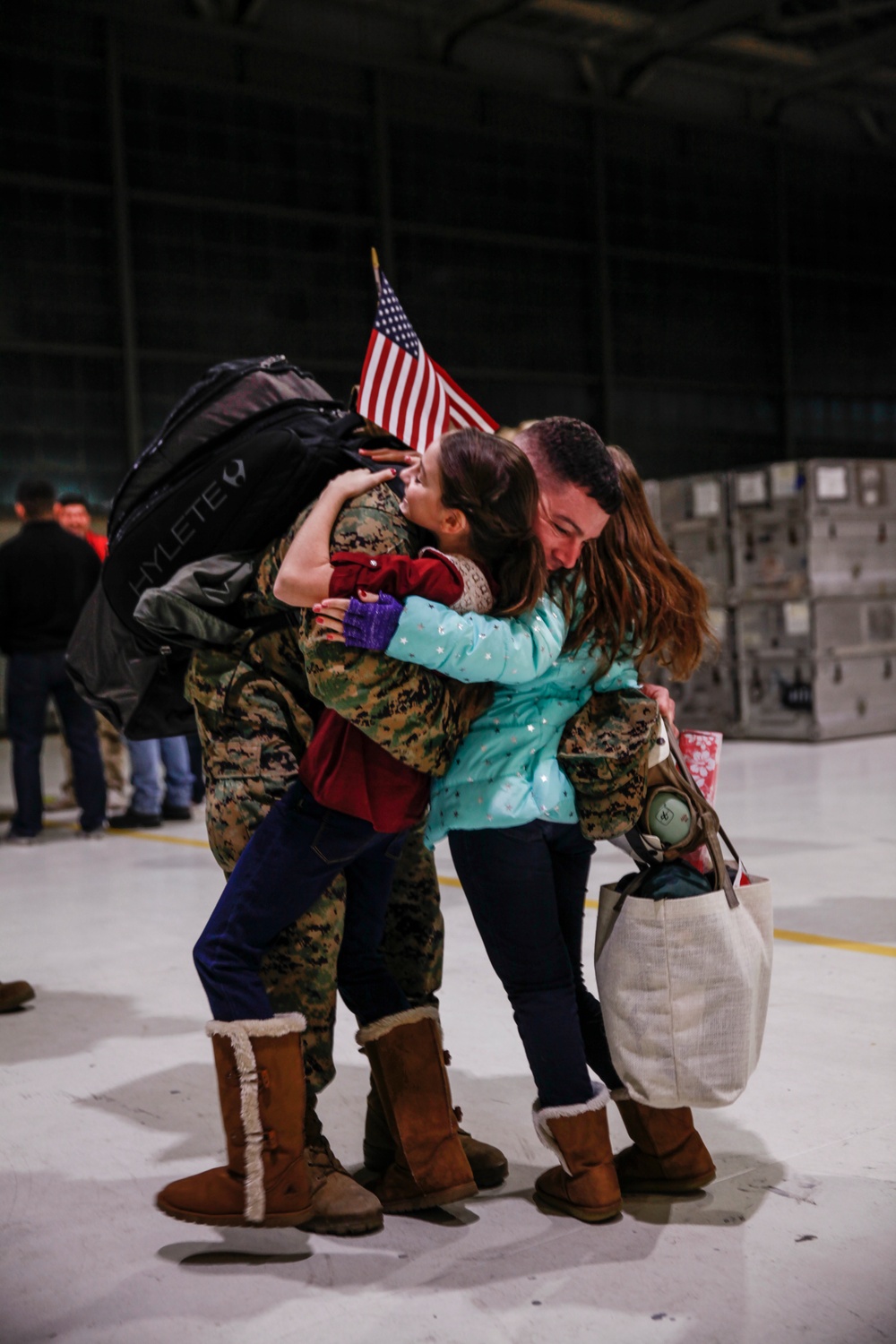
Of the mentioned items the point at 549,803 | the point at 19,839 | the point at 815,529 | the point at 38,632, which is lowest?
the point at 19,839

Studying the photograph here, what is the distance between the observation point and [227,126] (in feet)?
53.4

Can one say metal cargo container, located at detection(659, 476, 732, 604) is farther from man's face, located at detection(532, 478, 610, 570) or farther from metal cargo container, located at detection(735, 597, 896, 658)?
man's face, located at detection(532, 478, 610, 570)

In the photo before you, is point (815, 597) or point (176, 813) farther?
point (815, 597)

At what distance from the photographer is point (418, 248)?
17.6 meters

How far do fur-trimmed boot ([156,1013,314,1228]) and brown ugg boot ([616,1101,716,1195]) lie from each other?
0.67 metres

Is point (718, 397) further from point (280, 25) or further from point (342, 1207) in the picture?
point (342, 1207)

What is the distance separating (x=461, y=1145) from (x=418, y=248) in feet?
53.6

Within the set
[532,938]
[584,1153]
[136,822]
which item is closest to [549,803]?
[532,938]

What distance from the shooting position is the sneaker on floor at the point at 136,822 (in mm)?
8070

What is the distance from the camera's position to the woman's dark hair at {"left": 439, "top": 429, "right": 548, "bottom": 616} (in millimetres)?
2256

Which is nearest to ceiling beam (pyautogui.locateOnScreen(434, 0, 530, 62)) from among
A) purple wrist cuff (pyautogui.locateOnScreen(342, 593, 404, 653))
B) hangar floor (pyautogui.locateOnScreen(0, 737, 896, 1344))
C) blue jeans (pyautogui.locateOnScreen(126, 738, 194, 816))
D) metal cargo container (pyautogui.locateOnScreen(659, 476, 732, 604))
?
metal cargo container (pyautogui.locateOnScreen(659, 476, 732, 604))

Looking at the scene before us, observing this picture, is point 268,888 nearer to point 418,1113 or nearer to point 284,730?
point 284,730

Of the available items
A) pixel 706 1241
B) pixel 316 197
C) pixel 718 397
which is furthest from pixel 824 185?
pixel 706 1241

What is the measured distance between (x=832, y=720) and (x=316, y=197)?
10.0m
